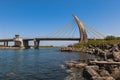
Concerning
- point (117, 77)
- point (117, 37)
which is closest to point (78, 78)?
point (117, 77)

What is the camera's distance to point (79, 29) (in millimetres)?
149125

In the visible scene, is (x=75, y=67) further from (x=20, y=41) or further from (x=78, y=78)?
(x=20, y=41)

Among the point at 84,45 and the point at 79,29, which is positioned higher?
the point at 79,29

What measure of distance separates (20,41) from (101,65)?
154739mm

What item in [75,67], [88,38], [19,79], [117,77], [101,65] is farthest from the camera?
[88,38]

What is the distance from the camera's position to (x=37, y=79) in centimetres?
2758

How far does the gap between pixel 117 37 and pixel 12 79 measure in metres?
122

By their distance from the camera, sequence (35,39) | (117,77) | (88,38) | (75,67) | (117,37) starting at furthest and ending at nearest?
(35,39) < (88,38) < (117,37) < (75,67) < (117,77)

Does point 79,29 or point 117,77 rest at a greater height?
point 79,29

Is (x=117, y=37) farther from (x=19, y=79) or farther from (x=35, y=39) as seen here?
(x=19, y=79)

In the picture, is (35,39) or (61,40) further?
(35,39)

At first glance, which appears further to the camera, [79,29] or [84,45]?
[79,29]

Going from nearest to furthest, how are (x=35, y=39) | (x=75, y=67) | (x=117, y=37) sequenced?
(x=75, y=67)
(x=117, y=37)
(x=35, y=39)

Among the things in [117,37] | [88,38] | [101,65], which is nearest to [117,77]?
[101,65]
